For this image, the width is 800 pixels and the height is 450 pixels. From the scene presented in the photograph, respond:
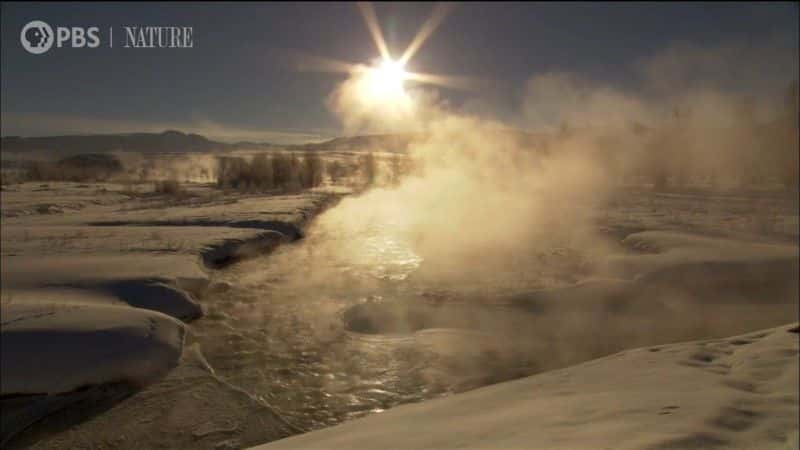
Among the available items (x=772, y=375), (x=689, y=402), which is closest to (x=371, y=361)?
(x=689, y=402)

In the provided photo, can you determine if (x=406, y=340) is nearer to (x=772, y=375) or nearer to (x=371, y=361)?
(x=371, y=361)

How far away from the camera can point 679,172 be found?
2798 centimetres

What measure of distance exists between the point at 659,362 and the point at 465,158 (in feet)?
86.0

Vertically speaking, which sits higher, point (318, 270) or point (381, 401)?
point (318, 270)

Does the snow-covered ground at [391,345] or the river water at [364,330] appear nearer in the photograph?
the snow-covered ground at [391,345]

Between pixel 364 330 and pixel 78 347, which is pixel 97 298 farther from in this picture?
pixel 364 330

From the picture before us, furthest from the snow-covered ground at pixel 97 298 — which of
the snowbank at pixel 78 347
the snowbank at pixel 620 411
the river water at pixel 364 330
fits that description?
the snowbank at pixel 620 411

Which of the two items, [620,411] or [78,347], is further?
[78,347]

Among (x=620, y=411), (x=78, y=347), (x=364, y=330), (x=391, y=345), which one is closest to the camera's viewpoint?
(x=620, y=411)

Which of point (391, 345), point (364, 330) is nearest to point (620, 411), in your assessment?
point (391, 345)

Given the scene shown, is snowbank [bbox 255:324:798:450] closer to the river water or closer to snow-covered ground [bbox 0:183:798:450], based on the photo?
snow-covered ground [bbox 0:183:798:450]

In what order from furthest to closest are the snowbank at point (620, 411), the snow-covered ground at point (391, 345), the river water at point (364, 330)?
the river water at point (364, 330) → the snow-covered ground at point (391, 345) → the snowbank at point (620, 411)

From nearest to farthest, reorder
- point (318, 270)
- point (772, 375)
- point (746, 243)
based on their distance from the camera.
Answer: point (772, 375) → point (318, 270) → point (746, 243)

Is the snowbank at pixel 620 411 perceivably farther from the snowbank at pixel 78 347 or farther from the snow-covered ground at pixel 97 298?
the snow-covered ground at pixel 97 298
